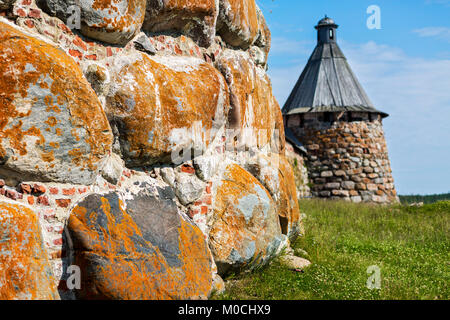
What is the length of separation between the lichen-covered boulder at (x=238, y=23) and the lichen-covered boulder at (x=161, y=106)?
29.5 inches

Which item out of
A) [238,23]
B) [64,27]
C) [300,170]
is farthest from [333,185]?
[64,27]

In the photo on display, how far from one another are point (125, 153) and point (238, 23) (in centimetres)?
231

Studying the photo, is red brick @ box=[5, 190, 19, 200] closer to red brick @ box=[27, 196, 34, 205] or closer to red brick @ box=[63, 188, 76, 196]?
red brick @ box=[27, 196, 34, 205]

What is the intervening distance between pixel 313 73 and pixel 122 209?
1646 centimetres

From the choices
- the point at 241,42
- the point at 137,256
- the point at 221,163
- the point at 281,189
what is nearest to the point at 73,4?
the point at 137,256

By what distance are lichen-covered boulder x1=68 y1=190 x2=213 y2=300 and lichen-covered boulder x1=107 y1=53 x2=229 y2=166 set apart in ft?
1.20

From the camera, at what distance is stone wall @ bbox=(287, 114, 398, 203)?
16031mm

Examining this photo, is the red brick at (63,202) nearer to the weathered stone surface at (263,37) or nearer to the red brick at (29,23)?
the red brick at (29,23)

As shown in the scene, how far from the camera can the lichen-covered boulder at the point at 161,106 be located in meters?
3.28

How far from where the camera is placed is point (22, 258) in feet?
8.18

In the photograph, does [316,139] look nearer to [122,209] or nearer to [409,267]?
[409,267]

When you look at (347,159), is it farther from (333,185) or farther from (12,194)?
(12,194)

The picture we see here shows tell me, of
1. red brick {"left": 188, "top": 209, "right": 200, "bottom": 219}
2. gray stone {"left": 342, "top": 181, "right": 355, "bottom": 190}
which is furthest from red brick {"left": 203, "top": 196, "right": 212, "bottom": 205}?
gray stone {"left": 342, "top": 181, "right": 355, "bottom": 190}

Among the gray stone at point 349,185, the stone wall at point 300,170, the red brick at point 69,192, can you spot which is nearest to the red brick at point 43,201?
the red brick at point 69,192
